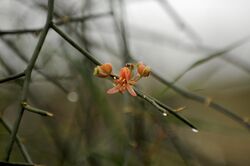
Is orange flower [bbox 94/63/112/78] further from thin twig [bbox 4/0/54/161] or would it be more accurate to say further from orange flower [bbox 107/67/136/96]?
thin twig [bbox 4/0/54/161]

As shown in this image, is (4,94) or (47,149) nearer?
(4,94)

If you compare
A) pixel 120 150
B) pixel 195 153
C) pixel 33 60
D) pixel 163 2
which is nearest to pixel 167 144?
pixel 195 153

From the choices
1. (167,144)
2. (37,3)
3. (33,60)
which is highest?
(37,3)

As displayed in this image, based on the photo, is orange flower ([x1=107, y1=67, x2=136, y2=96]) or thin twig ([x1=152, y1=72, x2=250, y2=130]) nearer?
orange flower ([x1=107, y1=67, x2=136, y2=96])

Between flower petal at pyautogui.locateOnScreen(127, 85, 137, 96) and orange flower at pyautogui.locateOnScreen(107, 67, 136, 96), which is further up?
orange flower at pyautogui.locateOnScreen(107, 67, 136, 96)

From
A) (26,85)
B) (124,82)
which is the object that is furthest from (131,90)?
(26,85)

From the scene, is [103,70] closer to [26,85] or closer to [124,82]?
[124,82]

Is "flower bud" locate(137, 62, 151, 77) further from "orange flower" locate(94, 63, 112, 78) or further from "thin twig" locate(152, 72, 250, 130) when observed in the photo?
"thin twig" locate(152, 72, 250, 130)

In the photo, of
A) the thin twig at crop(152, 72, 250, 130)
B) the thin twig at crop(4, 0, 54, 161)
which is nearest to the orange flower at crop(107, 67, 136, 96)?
the thin twig at crop(4, 0, 54, 161)

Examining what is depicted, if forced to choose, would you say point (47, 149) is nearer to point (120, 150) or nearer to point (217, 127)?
point (120, 150)

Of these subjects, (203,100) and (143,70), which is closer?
(143,70)

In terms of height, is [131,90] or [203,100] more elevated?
[203,100]
